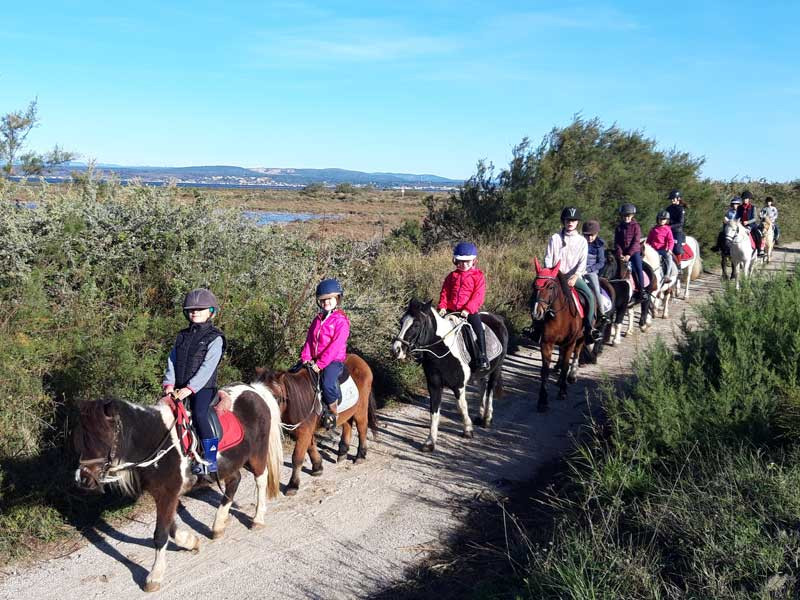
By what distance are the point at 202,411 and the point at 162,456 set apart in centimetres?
48

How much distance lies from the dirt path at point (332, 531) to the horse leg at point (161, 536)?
9 centimetres

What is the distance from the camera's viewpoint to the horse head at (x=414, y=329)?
8.04 meters

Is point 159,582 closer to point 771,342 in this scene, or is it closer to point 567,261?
point 771,342

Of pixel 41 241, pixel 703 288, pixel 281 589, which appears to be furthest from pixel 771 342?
pixel 703 288

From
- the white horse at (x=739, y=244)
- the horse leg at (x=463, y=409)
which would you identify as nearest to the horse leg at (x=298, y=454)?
the horse leg at (x=463, y=409)

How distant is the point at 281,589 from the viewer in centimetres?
533

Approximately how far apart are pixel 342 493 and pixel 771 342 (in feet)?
17.3

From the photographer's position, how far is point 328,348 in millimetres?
7234

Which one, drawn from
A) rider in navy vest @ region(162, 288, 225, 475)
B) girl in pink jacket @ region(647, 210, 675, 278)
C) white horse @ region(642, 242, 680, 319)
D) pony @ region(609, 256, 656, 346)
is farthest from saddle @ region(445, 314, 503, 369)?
girl in pink jacket @ region(647, 210, 675, 278)

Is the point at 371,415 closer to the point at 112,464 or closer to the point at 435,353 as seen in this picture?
the point at 435,353

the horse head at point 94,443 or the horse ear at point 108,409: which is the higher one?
the horse ear at point 108,409

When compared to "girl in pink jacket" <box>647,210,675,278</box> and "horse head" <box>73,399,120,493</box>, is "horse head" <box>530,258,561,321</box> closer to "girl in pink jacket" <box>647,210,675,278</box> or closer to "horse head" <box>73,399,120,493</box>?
"horse head" <box>73,399,120,493</box>

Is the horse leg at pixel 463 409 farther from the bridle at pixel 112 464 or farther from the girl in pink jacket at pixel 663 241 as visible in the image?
the girl in pink jacket at pixel 663 241

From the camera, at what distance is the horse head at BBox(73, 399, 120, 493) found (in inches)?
191
